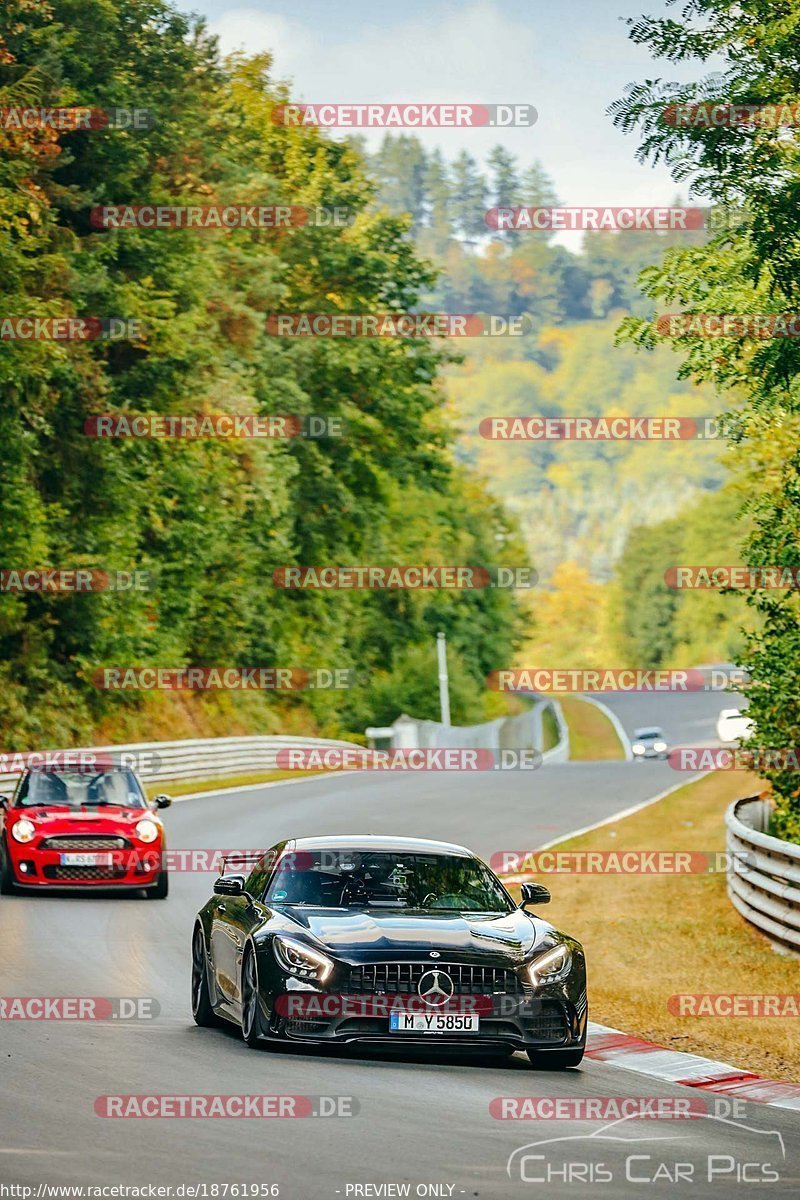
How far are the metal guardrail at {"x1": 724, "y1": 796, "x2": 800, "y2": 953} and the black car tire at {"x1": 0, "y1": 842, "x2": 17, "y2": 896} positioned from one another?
778cm

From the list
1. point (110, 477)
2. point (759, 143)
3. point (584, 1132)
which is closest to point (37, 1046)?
point (584, 1132)

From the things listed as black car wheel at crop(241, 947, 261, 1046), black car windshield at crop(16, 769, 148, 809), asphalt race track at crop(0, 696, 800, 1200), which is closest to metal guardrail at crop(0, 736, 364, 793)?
black car windshield at crop(16, 769, 148, 809)

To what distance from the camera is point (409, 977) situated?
35.7 feet

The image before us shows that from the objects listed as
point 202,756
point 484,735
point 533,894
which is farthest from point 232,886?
point 484,735

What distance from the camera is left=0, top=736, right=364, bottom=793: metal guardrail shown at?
139 ft

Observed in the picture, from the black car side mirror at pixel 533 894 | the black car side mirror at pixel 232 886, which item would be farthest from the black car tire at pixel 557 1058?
the black car side mirror at pixel 232 886

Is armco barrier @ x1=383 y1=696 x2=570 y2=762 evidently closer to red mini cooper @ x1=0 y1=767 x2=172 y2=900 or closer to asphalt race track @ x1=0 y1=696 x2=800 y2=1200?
red mini cooper @ x1=0 y1=767 x2=172 y2=900

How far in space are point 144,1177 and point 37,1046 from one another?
169 inches

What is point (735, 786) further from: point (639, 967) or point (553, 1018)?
point (553, 1018)

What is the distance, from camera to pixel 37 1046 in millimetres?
11914

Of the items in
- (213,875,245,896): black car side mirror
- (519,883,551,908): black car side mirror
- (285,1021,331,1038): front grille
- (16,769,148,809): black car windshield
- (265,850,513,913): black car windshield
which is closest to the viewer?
(285,1021,331,1038): front grille

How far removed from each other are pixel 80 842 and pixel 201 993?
8.93 m

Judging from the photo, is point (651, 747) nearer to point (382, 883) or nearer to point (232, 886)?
point (232, 886)

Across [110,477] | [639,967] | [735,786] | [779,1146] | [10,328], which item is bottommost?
[735,786]
